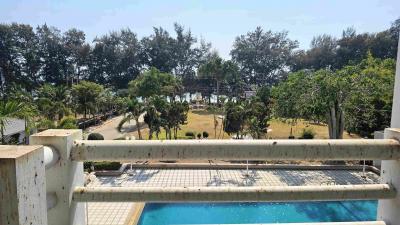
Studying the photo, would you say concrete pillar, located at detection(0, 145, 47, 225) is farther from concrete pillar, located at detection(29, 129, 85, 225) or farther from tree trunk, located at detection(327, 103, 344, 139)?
tree trunk, located at detection(327, 103, 344, 139)

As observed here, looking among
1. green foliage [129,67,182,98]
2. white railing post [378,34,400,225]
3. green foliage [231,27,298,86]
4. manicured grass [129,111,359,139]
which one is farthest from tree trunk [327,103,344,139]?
green foliage [231,27,298,86]

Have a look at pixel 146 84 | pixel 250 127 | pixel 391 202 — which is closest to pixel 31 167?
pixel 391 202

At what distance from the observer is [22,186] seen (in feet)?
3.13

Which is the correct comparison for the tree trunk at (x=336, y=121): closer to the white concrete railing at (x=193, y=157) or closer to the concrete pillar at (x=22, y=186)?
A: the white concrete railing at (x=193, y=157)

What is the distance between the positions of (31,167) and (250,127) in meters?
18.3

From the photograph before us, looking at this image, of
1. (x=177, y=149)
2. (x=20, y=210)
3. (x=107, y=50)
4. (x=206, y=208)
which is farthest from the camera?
(x=107, y=50)

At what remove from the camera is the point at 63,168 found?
4.50 feet

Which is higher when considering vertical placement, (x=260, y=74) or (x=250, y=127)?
(x=260, y=74)

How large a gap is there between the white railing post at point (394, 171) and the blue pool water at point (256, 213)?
9221 mm

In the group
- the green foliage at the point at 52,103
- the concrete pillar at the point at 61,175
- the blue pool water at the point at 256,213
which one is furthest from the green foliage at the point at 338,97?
the green foliage at the point at 52,103

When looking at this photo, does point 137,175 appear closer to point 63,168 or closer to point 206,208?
point 206,208

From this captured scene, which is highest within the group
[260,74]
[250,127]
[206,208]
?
[260,74]

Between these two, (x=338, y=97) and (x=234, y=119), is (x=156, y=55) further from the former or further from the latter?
(x=338, y=97)

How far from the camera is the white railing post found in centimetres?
144
